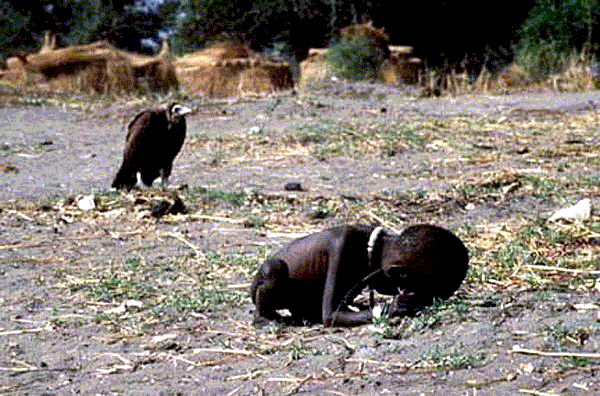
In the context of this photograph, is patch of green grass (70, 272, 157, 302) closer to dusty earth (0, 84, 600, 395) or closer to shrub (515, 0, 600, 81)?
dusty earth (0, 84, 600, 395)

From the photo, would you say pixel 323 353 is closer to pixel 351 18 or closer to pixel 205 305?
pixel 205 305

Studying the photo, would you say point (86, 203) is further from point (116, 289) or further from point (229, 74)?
point (229, 74)

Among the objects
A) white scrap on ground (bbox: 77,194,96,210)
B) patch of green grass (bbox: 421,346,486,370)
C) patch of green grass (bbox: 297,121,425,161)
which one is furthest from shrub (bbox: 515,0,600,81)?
patch of green grass (bbox: 421,346,486,370)

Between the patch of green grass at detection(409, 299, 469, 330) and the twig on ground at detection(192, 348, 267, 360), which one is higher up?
the patch of green grass at detection(409, 299, 469, 330)

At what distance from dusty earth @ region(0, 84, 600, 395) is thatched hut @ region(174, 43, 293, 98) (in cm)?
470

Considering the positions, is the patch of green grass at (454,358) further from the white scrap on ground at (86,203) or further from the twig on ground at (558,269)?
the white scrap on ground at (86,203)

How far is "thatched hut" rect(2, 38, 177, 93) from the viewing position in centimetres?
2223

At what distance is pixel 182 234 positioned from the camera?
873cm

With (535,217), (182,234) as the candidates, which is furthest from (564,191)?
(182,234)

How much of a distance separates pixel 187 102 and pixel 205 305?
12.3m

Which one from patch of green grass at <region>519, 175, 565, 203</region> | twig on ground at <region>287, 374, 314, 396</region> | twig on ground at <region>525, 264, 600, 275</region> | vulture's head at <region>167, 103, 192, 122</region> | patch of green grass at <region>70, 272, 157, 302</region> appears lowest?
patch of green grass at <region>70, 272, 157, 302</region>

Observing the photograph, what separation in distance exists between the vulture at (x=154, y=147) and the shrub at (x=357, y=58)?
37.3 ft

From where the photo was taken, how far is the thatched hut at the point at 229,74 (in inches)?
855

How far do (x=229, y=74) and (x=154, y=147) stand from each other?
427 inches
